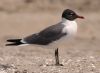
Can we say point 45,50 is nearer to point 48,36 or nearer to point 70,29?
point 48,36

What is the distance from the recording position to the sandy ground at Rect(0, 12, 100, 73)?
10406mm

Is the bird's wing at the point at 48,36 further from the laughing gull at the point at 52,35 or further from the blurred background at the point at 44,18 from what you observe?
the blurred background at the point at 44,18

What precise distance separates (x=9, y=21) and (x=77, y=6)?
4.32 meters

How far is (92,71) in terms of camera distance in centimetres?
1009

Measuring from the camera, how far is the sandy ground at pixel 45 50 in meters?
10.4

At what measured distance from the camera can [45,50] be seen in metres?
15.4

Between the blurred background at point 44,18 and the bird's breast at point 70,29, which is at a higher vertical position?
the blurred background at point 44,18

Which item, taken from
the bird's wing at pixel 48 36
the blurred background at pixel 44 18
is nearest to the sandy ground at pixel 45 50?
the blurred background at pixel 44 18

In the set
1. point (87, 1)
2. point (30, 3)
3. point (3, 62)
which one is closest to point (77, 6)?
point (87, 1)

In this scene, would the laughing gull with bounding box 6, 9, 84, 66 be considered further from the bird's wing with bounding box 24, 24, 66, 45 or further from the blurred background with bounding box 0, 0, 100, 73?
the blurred background with bounding box 0, 0, 100, 73

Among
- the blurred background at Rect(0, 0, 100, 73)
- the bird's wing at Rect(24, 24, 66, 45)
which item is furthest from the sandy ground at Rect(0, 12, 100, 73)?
the bird's wing at Rect(24, 24, 66, 45)

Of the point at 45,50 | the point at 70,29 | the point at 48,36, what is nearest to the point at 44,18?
the point at 45,50

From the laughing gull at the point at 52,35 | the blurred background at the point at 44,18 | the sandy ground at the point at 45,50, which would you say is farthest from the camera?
the blurred background at the point at 44,18

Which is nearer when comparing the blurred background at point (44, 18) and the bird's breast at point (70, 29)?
the bird's breast at point (70, 29)
